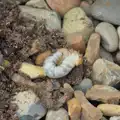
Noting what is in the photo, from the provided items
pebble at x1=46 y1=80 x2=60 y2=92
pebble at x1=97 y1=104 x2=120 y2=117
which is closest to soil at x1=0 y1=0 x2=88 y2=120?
pebble at x1=46 y1=80 x2=60 y2=92

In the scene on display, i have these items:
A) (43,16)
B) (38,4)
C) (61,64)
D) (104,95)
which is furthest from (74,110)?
(38,4)

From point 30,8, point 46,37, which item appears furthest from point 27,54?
point 30,8

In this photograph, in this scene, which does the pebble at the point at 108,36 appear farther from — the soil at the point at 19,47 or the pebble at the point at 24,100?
the pebble at the point at 24,100

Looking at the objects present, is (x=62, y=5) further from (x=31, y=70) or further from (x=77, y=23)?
(x=31, y=70)

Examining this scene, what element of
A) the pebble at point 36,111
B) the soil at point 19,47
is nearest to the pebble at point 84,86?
the soil at point 19,47

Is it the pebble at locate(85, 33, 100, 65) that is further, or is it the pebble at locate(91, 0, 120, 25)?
the pebble at locate(91, 0, 120, 25)

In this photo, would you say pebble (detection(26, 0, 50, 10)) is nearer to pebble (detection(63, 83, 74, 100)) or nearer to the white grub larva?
the white grub larva
